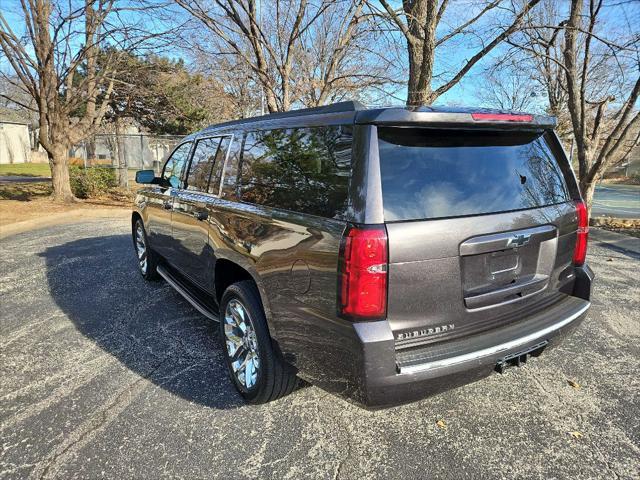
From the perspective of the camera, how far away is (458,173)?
2.26m

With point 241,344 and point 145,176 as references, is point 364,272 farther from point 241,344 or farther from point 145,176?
point 145,176

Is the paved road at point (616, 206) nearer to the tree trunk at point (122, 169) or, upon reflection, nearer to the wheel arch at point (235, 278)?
the wheel arch at point (235, 278)

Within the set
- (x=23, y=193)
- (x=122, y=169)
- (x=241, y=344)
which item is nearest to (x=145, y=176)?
(x=241, y=344)

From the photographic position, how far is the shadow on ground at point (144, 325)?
3164 mm

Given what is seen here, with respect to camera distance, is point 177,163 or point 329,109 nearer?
point 329,109

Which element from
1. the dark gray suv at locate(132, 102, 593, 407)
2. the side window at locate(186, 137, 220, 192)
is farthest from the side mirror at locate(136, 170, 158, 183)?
the dark gray suv at locate(132, 102, 593, 407)

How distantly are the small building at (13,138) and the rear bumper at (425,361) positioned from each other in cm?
5785

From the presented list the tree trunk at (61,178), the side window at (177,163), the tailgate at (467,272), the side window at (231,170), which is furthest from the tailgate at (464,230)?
the tree trunk at (61,178)

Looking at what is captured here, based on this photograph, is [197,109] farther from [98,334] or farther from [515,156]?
[515,156]

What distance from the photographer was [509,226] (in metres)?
2.29

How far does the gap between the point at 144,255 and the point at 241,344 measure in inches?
124

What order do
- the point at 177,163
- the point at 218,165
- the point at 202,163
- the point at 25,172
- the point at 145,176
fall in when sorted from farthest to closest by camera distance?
the point at 25,172 < the point at 145,176 < the point at 177,163 < the point at 202,163 < the point at 218,165

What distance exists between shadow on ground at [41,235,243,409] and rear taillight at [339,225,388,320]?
1408 millimetres

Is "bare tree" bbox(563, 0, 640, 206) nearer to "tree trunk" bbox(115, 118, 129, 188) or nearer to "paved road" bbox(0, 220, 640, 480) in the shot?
"paved road" bbox(0, 220, 640, 480)
